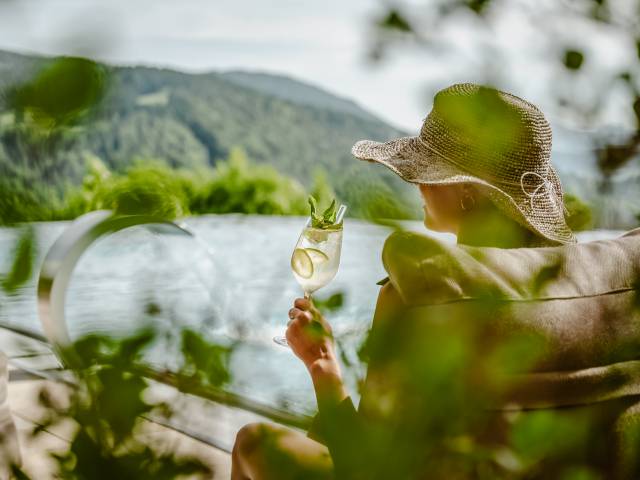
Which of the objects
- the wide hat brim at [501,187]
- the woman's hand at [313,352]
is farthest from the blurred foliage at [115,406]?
the wide hat brim at [501,187]

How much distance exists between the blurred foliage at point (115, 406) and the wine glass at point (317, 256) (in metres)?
1.62

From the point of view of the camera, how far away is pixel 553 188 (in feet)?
5.95

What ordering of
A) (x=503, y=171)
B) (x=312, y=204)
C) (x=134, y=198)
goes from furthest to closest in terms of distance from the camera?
(x=312, y=204), (x=503, y=171), (x=134, y=198)

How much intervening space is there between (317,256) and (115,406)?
1.70 m

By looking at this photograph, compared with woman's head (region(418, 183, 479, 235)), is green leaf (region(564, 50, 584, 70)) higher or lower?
higher

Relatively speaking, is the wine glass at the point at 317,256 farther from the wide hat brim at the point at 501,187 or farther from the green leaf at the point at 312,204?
the wide hat brim at the point at 501,187

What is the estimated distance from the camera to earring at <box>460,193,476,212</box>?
1680 mm

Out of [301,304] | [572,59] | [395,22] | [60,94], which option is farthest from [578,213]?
[301,304]

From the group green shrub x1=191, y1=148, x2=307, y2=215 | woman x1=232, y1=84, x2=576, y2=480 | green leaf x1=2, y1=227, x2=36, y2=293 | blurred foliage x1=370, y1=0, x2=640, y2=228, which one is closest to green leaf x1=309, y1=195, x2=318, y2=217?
woman x1=232, y1=84, x2=576, y2=480

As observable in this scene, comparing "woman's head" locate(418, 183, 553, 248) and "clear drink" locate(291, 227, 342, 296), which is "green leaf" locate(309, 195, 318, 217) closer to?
"clear drink" locate(291, 227, 342, 296)

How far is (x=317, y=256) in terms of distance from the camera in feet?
7.54

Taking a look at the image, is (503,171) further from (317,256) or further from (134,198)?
(134,198)

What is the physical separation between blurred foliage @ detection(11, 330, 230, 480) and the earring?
1.13 m

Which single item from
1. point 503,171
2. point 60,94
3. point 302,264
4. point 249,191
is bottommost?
point 249,191
